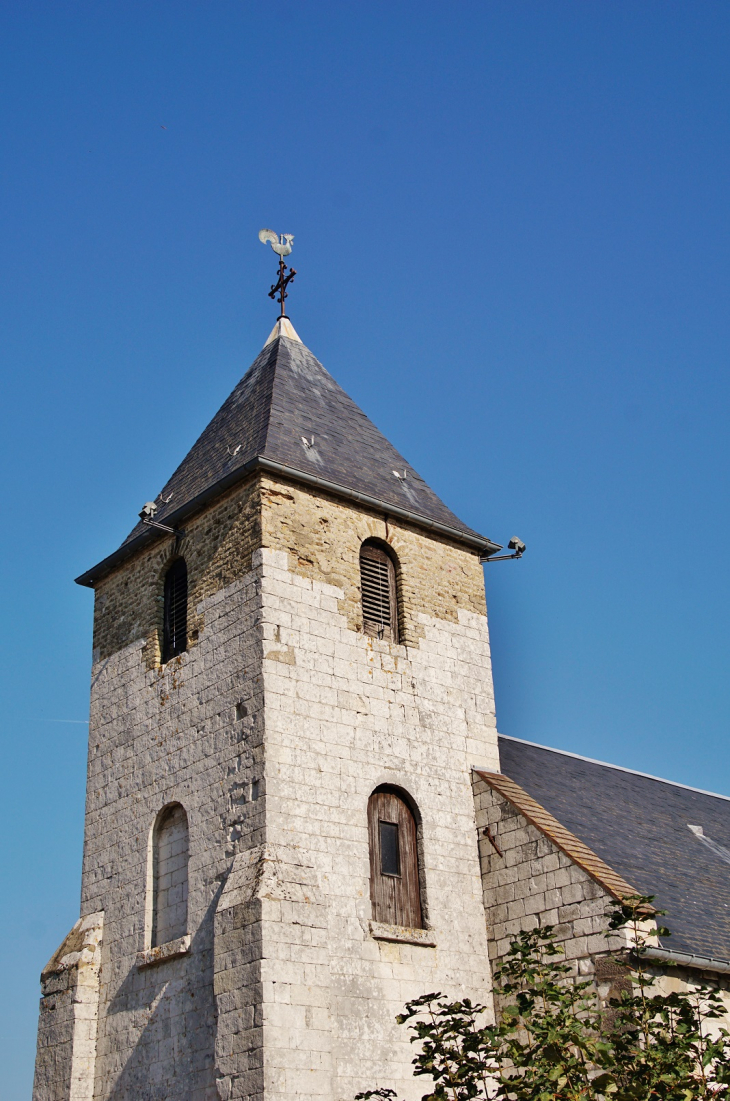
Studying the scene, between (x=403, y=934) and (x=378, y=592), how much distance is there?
4728 mm

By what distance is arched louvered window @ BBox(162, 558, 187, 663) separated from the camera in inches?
654

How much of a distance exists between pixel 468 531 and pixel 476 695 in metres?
2.68

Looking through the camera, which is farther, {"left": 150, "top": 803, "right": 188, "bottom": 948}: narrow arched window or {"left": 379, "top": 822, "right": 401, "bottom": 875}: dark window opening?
{"left": 379, "top": 822, "right": 401, "bottom": 875}: dark window opening

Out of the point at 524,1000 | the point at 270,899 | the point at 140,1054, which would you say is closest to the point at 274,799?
the point at 270,899

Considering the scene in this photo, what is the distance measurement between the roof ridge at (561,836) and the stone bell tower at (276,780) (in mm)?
541

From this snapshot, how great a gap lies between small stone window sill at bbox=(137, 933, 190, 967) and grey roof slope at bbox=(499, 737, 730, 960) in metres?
5.74

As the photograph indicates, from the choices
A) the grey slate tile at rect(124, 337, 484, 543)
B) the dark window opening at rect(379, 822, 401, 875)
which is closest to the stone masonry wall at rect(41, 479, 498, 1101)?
the dark window opening at rect(379, 822, 401, 875)

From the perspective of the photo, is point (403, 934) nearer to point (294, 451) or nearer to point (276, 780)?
point (276, 780)

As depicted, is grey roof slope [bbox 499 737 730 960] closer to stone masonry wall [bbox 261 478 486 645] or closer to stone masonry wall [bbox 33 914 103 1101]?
stone masonry wall [bbox 261 478 486 645]

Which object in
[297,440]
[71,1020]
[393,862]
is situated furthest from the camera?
[297,440]

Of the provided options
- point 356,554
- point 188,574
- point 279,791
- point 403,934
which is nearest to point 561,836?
point 403,934

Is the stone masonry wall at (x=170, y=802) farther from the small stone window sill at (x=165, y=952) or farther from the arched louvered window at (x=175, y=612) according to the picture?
the arched louvered window at (x=175, y=612)

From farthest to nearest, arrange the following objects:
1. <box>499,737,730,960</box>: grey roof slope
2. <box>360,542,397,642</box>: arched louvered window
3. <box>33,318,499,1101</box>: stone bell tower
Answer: <box>360,542,397,642</box>: arched louvered window, <box>499,737,730,960</box>: grey roof slope, <box>33,318,499,1101</box>: stone bell tower

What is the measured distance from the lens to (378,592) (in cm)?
1672
